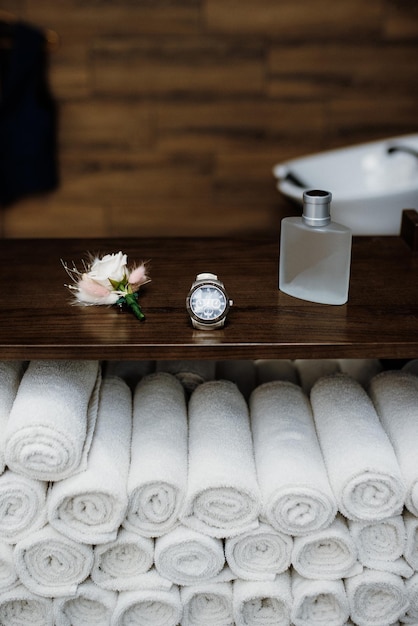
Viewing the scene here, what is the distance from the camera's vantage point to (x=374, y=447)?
1101 mm

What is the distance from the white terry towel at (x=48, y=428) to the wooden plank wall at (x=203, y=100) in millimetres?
1780

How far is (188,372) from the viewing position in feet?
4.43

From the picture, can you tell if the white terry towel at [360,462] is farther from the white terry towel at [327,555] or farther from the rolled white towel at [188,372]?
the rolled white towel at [188,372]

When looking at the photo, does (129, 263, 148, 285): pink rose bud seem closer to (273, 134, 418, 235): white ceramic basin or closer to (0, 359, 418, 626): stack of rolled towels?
(0, 359, 418, 626): stack of rolled towels

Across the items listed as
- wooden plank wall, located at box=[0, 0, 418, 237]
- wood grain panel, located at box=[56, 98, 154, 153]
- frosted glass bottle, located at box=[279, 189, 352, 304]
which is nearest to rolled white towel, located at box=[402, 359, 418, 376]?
frosted glass bottle, located at box=[279, 189, 352, 304]

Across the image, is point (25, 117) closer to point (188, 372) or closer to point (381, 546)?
point (188, 372)

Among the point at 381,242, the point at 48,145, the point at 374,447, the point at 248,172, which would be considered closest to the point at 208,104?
the point at 248,172

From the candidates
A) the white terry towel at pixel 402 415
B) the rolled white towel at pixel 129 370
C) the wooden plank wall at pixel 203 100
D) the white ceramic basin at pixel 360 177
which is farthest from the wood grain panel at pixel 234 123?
the white terry towel at pixel 402 415

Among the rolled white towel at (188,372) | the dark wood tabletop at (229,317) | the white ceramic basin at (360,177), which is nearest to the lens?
the dark wood tabletop at (229,317)

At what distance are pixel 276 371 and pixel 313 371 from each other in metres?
0.08

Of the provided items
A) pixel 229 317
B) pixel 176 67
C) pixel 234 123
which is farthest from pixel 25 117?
pixel 229 317

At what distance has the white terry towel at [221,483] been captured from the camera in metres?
1.08

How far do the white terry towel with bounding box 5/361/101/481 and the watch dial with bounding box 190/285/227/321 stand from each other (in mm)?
238

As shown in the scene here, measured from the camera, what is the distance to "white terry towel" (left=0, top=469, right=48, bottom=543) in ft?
3.49
